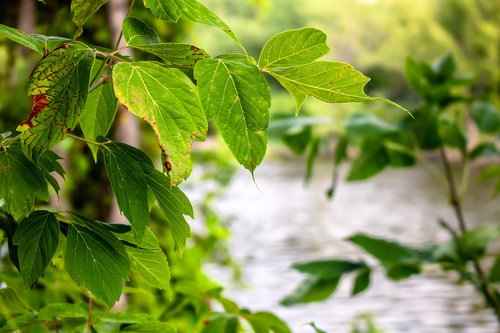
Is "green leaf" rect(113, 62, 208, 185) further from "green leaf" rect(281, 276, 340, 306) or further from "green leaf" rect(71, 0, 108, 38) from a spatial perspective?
"green leaf" rect(281, 276, 340, 306)

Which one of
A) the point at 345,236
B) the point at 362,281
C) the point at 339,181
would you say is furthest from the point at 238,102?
the point at 339,181

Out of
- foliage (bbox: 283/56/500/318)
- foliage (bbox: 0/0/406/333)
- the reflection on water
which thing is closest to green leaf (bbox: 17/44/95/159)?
foliage (bbox: 0/0/406/333)

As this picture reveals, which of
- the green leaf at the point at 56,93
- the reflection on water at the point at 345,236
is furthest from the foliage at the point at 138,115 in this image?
the reflection on water at the point at 345,236

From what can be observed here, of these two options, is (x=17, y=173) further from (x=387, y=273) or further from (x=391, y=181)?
(x=391, y=181)

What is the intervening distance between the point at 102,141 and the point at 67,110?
4 cm

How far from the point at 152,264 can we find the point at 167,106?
0.12 metres

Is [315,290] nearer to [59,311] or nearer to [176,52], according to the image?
[59,311]

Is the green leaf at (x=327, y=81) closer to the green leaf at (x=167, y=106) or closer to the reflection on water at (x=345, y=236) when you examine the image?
the green leaf at (x=167, y=106)

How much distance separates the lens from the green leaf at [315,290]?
1.02 meters

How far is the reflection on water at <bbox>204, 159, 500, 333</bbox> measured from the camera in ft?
14.7

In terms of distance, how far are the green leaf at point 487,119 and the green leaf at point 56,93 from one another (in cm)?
92

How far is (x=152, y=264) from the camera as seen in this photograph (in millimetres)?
384

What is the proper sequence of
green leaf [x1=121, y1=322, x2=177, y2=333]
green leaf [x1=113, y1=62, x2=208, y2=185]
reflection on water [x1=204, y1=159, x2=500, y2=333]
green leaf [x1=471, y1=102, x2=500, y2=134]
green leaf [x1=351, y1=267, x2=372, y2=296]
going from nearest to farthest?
1. green leaf [x1=113, y1=62, x2=208, y2=185]
2. green leaf [x1=121, y1=322, x2=177, y2=333]
3. green leaf [x1=351, y1=267, x2=372, y2=296]
4. green leaf [x1=471, y1=102, x2=500, y2=134]
5. reflection on water [x1=204, y1=159, x2=500, y2=333]

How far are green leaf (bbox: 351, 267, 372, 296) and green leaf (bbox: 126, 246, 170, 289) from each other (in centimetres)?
62
